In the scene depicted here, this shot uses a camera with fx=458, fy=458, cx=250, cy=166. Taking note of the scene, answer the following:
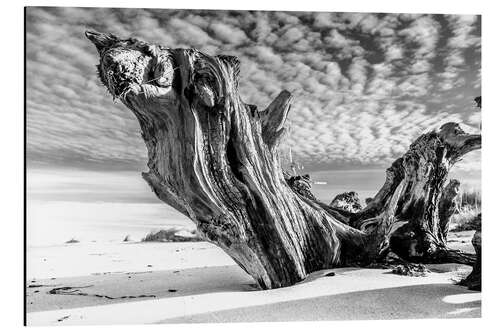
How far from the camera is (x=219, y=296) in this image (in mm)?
3961

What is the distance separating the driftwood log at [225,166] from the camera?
144 inches

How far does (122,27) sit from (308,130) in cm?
219

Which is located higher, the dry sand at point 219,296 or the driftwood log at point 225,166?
the driftwood log at point 225,166

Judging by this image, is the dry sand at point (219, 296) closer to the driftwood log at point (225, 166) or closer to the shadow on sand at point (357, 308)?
the shadow on sand at point (357, 308)

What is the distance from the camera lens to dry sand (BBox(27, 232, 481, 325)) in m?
3.81

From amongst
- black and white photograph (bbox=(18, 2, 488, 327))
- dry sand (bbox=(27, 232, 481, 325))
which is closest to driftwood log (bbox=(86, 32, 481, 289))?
black and white photograph (bbox=(18, 2, 488, 327))

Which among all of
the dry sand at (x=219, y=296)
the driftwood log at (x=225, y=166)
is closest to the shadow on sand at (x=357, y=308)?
the dry sand at (x=219, y=296)

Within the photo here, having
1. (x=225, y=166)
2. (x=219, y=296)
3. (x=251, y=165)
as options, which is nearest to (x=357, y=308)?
(x=219, y=296)

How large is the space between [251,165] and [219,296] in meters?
1.17

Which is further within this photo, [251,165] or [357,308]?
[251,165]

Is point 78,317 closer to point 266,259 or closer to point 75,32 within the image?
point 266,259

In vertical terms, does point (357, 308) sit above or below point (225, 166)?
below

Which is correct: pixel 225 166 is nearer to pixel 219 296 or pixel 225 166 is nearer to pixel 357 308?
pixel 219 296

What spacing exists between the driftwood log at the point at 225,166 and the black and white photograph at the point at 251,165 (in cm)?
2
